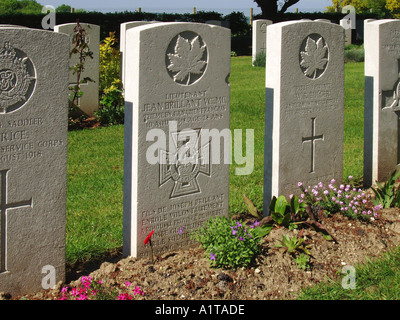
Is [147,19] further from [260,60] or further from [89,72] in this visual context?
[89,72]

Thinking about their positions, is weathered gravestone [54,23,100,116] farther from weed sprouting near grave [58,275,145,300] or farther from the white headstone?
the white headstone

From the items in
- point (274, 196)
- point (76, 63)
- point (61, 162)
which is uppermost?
point (76, 63)

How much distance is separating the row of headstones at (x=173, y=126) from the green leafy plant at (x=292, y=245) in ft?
2.25

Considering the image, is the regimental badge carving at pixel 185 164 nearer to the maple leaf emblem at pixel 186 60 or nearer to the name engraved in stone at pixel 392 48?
the maple leaf emblem at pixel 186 60

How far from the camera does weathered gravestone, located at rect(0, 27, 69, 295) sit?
3.91 meters

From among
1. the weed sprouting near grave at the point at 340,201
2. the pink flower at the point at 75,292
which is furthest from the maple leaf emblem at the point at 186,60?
the pink flower at the point at 75,292

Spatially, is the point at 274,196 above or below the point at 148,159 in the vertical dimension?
below

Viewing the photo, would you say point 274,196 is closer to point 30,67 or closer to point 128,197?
point 128,197

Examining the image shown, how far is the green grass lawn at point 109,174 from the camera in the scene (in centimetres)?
524

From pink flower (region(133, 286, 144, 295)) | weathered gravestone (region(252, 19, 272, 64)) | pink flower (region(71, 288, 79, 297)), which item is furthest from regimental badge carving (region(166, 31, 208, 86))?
weathered gravestone (region(252, 19, 272, 64))

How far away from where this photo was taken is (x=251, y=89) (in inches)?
511

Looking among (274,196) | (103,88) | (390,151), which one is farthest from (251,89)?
(274,196)

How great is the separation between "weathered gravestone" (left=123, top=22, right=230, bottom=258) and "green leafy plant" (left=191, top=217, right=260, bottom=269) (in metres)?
0.34

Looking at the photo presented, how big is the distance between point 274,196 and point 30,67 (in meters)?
2.53
